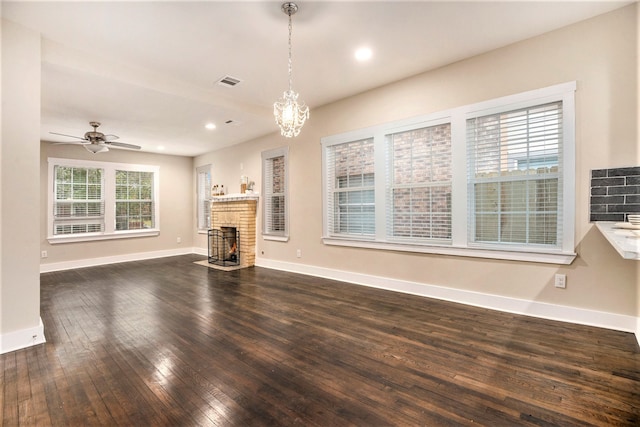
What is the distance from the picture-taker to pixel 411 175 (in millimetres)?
4109

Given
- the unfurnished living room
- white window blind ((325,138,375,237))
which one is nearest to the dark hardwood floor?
the unfurnished living room

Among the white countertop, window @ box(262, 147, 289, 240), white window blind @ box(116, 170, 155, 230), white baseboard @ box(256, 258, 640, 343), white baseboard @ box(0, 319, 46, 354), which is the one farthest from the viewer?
white window blind @ box(116, 170, 155, 230)

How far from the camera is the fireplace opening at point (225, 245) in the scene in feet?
22.4

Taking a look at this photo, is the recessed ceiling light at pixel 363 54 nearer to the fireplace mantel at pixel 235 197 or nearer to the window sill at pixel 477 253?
the window sill at pixel 477 253

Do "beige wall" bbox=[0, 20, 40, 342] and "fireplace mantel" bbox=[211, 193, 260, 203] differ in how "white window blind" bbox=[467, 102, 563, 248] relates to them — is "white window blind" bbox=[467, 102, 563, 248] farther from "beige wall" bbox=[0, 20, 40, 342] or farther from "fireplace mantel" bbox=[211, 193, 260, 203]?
"beige wall" bbox=[0, 20, 40, 342]

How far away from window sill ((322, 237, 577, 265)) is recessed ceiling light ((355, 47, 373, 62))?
239cm

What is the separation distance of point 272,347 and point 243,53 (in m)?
3.05

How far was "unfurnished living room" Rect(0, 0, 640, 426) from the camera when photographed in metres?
1.93

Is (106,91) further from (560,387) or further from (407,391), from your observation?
(560,387)

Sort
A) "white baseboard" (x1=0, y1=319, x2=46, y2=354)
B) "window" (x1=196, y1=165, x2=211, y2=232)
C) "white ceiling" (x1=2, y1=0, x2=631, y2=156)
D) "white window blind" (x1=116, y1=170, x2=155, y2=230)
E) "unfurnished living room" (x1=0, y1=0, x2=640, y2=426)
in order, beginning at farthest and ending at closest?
1. "window" (x1=196, y1=165, x2=211, y2=232)
2. "white window blind" (x1=116, y1=170, x2=155, y2=230)
3. "white ceiling" (x1=2, y1=0, x2=631, y2=156)
4. "white baseboard" (x1=0, y1=319, x2=46, y2=354)
5. "unfurnished living room" (x1=0, y1=0, x2=640, y2=426)

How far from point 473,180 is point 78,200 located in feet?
25.4

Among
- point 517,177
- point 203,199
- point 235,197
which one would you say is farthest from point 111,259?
point 517,177

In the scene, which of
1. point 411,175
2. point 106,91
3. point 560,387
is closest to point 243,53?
point 106,91

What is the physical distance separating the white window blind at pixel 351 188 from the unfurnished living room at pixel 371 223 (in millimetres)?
35
